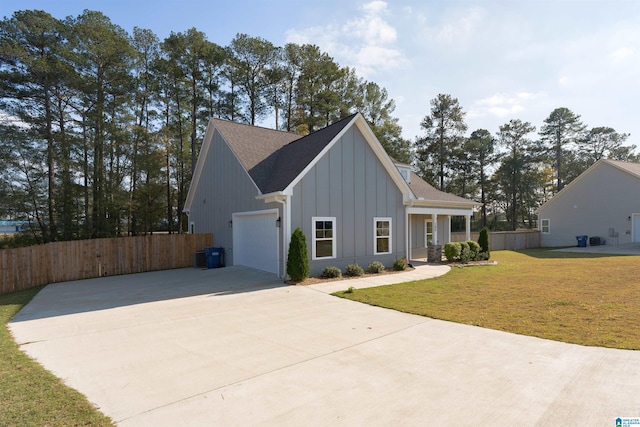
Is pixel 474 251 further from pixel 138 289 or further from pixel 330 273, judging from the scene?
pixel 138 289

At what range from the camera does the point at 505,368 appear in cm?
403

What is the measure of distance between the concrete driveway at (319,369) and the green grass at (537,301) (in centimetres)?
58

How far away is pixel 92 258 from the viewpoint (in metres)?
12.9

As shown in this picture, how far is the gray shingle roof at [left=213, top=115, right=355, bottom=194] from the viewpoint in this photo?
11812 millimetres

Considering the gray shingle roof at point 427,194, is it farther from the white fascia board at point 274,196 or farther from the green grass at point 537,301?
the white fascia board at point 274,196

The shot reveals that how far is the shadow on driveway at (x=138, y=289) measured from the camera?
25.8 feet

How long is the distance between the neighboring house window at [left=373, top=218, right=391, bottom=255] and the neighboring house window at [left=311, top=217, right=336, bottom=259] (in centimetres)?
212

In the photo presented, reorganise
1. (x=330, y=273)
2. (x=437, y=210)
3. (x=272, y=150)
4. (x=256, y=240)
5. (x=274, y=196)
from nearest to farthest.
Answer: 1. (x=274, y=196)
2. (x=330, y=273)
3. (x=256, y=240)
4. (x=272, y=150)
5. (x=437, y=210)

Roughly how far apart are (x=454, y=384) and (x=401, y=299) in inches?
173

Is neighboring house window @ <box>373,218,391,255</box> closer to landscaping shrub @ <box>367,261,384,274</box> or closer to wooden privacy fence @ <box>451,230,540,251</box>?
landscaping shrub @ <box>367,261,384,274</box>

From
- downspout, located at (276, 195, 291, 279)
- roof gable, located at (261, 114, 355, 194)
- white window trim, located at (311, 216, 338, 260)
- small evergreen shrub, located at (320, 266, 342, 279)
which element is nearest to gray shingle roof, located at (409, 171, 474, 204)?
roof gable, located at (261, 114, 355, 194)

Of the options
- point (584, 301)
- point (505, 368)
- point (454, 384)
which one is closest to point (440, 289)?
point (584, 301)

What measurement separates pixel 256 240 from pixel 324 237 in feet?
9.58

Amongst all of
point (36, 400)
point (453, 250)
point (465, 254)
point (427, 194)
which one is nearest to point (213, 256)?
point (453, 250)
